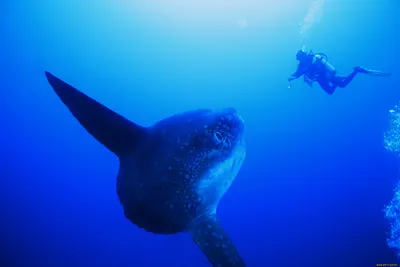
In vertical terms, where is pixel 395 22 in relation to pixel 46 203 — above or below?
above

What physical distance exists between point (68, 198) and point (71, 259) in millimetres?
20763

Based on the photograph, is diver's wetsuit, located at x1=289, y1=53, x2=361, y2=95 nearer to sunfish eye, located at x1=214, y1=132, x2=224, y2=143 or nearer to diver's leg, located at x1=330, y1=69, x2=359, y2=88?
diver's leg, located at x1=330, y1=69, x2=359, y2=88

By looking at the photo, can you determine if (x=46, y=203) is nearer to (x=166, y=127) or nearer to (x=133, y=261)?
(x=133, y=261)

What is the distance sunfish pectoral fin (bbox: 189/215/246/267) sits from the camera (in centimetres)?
293

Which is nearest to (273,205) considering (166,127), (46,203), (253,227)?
(253,227)

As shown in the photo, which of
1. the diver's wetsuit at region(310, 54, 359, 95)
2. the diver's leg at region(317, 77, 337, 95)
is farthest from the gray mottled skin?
the diver's leg at region(317, 77, 337, 95)

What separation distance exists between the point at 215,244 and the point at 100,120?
65.4 inches

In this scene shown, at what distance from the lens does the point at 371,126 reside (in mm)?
41406

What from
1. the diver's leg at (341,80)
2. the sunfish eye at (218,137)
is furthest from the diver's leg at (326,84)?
the sunfish eye at (218,137)

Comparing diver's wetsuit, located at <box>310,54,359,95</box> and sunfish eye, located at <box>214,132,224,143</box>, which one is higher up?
diver's wetsuit, located at <box>310,54,359,95</box>

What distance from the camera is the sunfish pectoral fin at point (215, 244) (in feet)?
9.61

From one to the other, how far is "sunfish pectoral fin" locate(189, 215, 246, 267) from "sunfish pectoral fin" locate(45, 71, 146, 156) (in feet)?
3.63

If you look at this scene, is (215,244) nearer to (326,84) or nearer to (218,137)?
(218,137)

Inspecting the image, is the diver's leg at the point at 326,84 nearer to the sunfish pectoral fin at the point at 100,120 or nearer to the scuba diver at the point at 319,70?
the scuba diver at the point at 319,70
